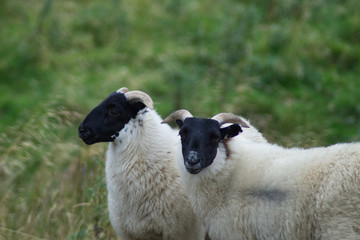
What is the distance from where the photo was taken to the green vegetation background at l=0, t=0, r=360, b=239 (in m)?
10.6

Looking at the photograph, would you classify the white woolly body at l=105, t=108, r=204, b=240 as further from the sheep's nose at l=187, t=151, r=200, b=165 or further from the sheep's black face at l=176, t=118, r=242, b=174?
the sheep's nose at l=187, t=151, r=200, b=165

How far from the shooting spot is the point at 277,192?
505cm

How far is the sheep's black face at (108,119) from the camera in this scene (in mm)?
5746

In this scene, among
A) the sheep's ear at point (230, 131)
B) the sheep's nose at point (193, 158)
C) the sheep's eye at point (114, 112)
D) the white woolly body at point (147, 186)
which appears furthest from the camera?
the sheep's eye at point (114, 112)

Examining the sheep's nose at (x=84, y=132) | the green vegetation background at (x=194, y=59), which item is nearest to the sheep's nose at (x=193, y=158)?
the sheep's nose at (x=84, y=132)

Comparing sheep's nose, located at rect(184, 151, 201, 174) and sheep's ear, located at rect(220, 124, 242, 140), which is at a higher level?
sheep's ear, located at rect(220, 124, 242, 140)

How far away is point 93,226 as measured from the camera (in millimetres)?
6414

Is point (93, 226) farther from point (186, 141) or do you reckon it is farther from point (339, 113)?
point (339, 113)

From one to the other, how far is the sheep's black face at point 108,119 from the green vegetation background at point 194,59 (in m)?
2.72

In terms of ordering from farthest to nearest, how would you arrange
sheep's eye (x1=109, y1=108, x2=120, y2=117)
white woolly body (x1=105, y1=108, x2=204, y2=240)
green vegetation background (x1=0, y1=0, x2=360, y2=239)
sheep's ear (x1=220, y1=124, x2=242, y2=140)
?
green vegetation background (x1=0, y1=0, x2=360, y2=239), sheep's eye (x1=109, y1=108, x2=120, y2=117), white woolly body (x1=105, y1=108, x2=204, y2=240), sheep's ear (x1=220, y1=124, x2=242, y2=140)

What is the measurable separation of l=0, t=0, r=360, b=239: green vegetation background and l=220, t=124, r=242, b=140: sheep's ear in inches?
125

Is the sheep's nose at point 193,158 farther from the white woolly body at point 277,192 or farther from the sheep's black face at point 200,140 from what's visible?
the white woolly body at point 277,192

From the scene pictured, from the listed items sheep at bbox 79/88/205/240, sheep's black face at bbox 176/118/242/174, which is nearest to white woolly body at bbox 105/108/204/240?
sheep at bbox 79/88/205/240

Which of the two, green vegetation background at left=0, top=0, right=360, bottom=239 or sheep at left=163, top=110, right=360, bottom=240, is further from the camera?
green vegetation background at left=0, top=0, right=360, bottom=239
